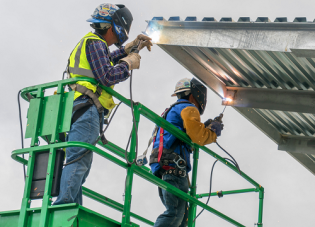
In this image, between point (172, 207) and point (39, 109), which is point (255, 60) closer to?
point (172, 207)

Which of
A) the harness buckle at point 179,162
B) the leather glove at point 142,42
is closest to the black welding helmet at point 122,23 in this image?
the leather glove at point 142,42

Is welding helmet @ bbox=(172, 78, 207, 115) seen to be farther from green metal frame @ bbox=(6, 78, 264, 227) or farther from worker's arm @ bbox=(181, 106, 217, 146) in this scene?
green metal frame @ bbox=(6, 78, 264, 227)

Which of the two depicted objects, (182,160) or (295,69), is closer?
(182,160)

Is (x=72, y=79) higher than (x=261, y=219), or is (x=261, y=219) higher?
(x=72, y=79)

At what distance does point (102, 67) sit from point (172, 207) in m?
1.83

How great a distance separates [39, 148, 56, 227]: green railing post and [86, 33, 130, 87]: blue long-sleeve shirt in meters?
0.82

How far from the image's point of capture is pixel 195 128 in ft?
17.0

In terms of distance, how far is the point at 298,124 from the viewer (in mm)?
8062

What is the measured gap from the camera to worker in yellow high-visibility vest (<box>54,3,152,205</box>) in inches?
155

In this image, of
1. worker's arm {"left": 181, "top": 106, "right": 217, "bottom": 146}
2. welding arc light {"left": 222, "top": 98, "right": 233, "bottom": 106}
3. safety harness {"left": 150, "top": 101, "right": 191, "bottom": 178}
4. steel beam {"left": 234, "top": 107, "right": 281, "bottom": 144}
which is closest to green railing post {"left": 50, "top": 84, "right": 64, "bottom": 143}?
safety harness {"left": 150, "top": 101, "right": 191, "bottom": 178}

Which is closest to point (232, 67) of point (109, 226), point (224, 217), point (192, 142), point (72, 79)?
point (192, 142)

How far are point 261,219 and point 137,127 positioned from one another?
3296 millimetres

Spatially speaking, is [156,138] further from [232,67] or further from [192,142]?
[232,67]

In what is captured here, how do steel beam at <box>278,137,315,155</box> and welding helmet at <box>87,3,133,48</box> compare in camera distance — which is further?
steel beam at <box>278,137,315,155</box>
